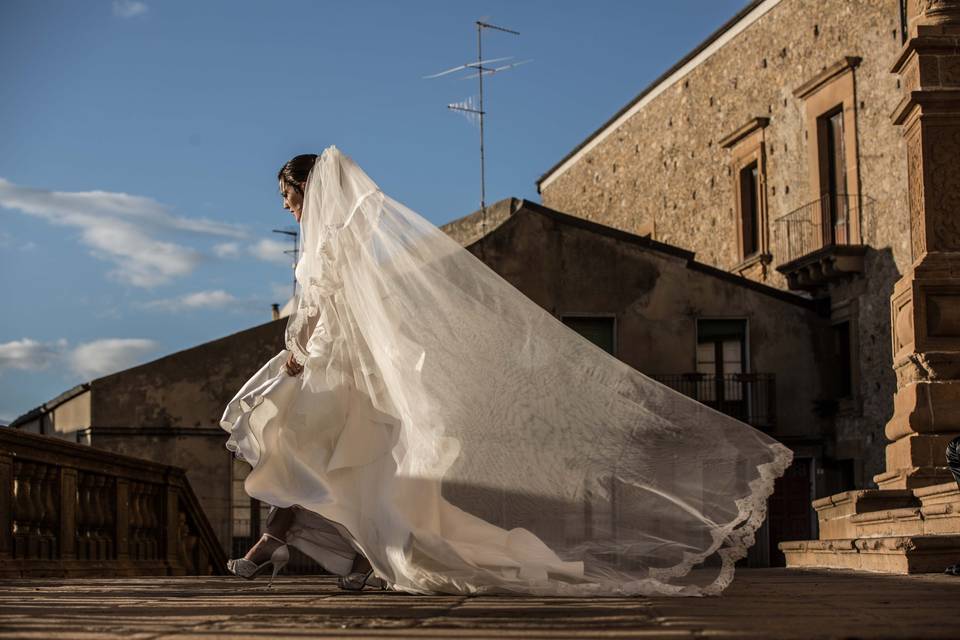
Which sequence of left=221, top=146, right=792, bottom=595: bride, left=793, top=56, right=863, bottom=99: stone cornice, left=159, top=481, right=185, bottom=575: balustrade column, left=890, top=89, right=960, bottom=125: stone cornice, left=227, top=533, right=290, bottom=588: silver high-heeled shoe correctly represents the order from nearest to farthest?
left=221, top=146, right=792, bottom=595: bride → left=227, top=533, right=290, bottom=588: silver high-heeled shoe → left=890, top=89, right=960, bottom=125: stone cornice → left=159, top=481, right=185, bottom=575: balustrade column → left=793, top=56, right=863, bottom=99: stone cornice

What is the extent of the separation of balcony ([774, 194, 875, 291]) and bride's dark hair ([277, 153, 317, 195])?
18.3 m

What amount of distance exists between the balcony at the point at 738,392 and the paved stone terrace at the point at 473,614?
2034 centimetres

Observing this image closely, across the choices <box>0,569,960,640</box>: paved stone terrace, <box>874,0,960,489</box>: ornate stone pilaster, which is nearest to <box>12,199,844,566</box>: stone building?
<box>874,0,960,489</box>: ornate stone pilaster

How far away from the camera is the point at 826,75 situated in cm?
2395

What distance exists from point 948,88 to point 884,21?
13.6 m

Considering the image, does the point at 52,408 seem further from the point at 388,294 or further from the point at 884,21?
the point at 388,294

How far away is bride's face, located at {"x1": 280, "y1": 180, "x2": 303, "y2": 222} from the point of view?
626 cm

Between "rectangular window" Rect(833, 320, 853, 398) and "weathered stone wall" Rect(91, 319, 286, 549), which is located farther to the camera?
"rectangular window" Rect(833, 320, 853, 398)

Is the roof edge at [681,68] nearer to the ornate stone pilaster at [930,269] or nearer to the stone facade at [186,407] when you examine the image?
the stone facade at [186,407]

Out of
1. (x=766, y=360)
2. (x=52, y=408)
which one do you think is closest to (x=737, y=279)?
(x=766, y=360)

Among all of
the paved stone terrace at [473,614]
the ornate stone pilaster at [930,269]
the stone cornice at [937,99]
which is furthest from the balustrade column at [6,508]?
the stone cornice at [937,99]

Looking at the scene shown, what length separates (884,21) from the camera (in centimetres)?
2219

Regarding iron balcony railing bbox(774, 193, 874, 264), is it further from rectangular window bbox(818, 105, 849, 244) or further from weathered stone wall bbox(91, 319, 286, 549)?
weathered stone wall bbox(91, 319, 286, 549)

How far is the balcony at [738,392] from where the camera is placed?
2586 cm
